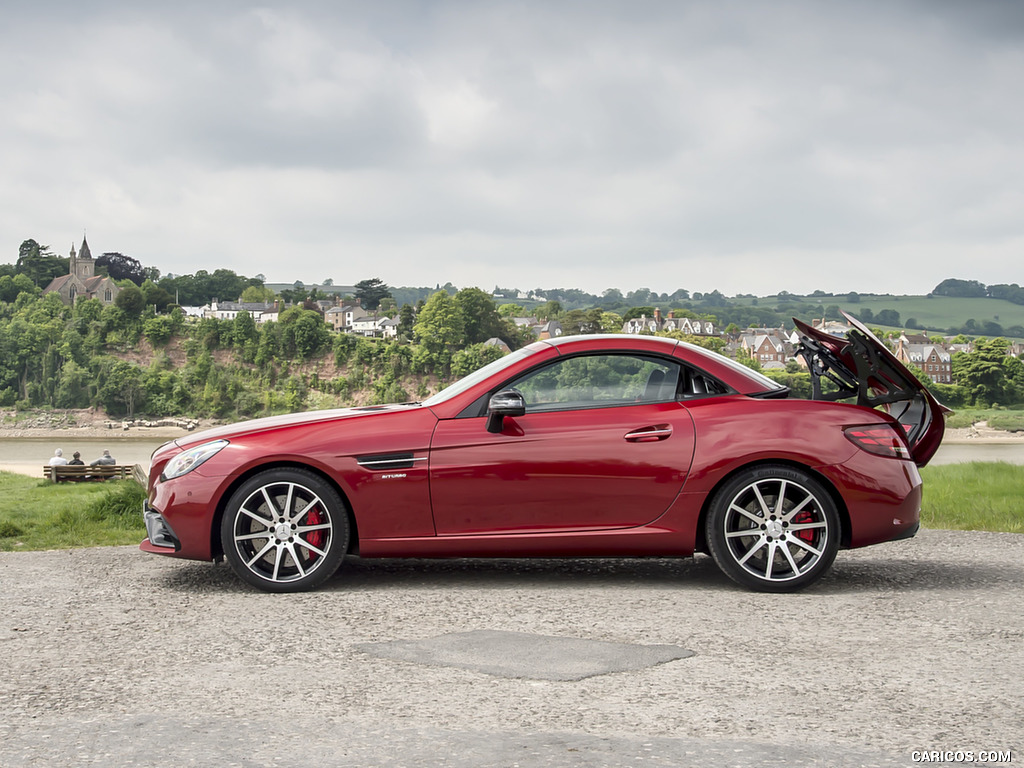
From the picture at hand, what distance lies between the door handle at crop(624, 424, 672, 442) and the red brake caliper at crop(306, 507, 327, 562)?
1.77 metres

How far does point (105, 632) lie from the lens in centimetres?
484

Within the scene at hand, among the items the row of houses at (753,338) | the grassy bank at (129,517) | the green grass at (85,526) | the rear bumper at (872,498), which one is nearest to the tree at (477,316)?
the row of houses at (753,338)

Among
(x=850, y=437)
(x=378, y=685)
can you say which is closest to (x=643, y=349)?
(x=850, y=437)

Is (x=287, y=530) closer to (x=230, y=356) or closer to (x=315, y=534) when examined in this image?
(x=315, y=534)

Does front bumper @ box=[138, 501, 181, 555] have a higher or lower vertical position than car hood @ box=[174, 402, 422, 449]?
lower

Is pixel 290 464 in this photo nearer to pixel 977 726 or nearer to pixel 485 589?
pixel 485 589

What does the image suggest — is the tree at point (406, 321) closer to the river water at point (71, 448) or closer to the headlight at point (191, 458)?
the river water at point (71, 448)

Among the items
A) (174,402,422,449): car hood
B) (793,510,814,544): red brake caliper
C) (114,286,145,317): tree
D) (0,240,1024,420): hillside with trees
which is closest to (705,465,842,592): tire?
(793,510,814,544): red brake caliper

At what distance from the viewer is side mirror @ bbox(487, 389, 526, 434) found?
5.52 m

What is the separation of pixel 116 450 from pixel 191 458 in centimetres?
9959

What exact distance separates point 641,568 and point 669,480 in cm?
111

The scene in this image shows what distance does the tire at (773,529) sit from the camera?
18.5 ft

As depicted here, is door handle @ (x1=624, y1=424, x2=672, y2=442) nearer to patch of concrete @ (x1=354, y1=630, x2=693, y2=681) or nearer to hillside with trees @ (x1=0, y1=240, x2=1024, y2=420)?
patch of concrete @ (x1=354, y1=630, x2=693, y2=681)

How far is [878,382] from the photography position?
6.38 meters
